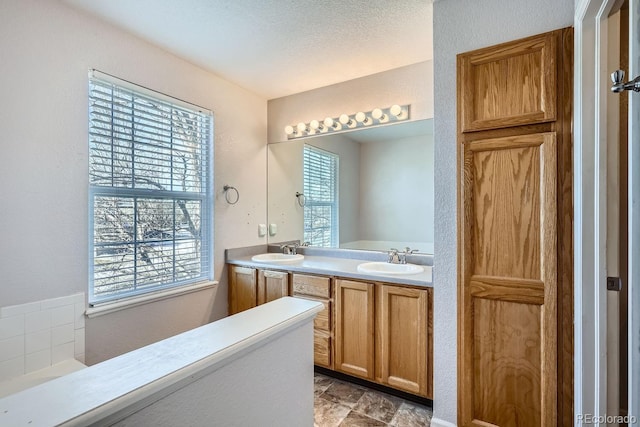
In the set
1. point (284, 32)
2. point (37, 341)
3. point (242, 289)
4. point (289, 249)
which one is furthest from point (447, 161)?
point (37, 341)

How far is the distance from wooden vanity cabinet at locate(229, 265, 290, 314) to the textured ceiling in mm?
1670

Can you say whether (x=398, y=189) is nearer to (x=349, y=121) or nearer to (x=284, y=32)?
(x=349, y=121)

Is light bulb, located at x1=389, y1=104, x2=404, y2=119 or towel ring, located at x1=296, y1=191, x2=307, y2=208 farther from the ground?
light bulb, located at x1=389, y1=104, x2=404, y2=119

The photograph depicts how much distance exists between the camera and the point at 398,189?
2.57 meters

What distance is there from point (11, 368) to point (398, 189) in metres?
2.61

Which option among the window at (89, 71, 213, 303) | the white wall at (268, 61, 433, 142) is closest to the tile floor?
the window at (89, 71, 213, 303)

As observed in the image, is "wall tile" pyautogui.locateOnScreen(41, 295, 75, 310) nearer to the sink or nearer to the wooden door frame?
the sink

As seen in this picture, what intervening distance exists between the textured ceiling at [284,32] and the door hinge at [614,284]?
5.34 ft

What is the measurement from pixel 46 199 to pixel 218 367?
62.7 inches

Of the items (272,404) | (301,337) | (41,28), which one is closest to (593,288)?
(301,337)

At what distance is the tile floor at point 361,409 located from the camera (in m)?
1.87

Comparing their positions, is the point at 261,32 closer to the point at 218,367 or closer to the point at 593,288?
the point at 218,367

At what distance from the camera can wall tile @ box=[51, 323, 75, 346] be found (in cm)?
172

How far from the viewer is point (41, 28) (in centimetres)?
168
